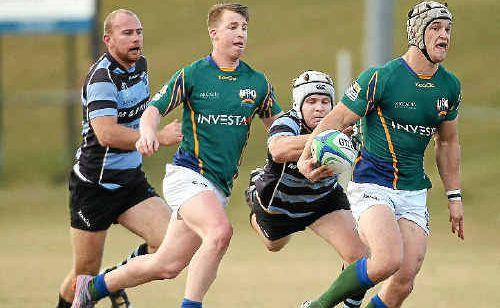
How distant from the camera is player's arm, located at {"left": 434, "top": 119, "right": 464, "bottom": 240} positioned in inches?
382

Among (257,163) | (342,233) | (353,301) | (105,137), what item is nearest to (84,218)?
(105,137)

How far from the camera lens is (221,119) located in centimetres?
980

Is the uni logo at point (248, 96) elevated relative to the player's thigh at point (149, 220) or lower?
elevated

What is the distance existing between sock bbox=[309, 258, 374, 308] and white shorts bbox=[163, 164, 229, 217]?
3.36 feet

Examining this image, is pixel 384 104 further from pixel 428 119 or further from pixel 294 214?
pixel 294 214

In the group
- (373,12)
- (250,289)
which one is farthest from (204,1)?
(250,289)

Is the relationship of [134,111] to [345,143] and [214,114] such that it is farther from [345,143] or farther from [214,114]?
[345,143]

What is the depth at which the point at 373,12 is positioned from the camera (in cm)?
1969

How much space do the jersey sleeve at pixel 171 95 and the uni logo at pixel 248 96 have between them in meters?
0.38

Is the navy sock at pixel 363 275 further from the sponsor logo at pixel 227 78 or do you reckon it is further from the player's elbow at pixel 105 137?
the player's elbow at pixel 105 137

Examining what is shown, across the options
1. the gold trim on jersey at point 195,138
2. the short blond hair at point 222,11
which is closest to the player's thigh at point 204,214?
the gold trim on jersey at point 195,138

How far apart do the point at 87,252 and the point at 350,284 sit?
2110 mm

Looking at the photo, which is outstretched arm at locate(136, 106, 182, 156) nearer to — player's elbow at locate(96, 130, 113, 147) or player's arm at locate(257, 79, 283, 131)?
player's elbow at locate(96, 130, 113, 147)

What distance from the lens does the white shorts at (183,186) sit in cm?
969
